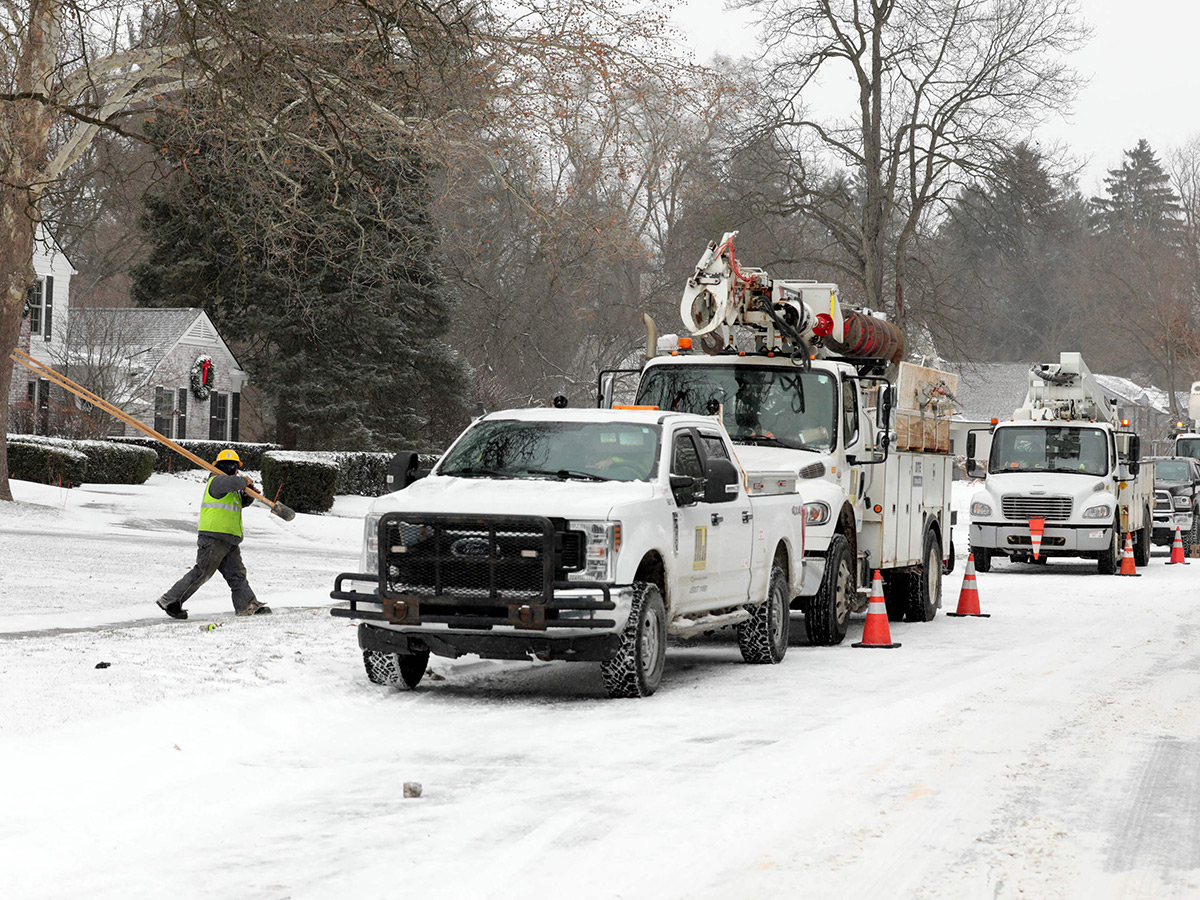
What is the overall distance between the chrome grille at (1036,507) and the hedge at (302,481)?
13.1m

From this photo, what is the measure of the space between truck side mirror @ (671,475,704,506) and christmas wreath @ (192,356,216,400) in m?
36.5

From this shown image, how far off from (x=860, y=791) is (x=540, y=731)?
2271 mm

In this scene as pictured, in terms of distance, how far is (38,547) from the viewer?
68.5ft

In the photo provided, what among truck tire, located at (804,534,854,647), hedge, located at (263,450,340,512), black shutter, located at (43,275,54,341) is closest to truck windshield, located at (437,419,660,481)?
truck tire, located at (804,534,854,647)

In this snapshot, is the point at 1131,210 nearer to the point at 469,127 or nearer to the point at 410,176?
the point at 410,176

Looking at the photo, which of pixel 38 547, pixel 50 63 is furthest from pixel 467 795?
pixel 50 63

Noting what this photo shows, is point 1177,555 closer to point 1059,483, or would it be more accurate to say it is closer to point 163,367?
point 1059,483

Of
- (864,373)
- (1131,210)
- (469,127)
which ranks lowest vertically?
(864,373)

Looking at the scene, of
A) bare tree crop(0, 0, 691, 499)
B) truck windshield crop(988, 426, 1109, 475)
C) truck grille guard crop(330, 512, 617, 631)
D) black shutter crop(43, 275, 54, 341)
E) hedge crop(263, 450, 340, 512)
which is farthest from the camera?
black shutter crop(43, 275, 54, 341)

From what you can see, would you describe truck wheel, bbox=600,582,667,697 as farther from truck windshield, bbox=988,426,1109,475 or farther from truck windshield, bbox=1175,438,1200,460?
truck windshield, bbox=1175,438,1200,460

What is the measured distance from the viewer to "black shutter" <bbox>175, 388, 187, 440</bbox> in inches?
1829

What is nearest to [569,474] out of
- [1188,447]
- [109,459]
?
[109,459]

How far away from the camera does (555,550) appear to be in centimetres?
982

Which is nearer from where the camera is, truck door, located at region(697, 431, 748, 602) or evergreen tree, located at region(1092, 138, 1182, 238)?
truck door, located at region(697, 431, 748, 602)
